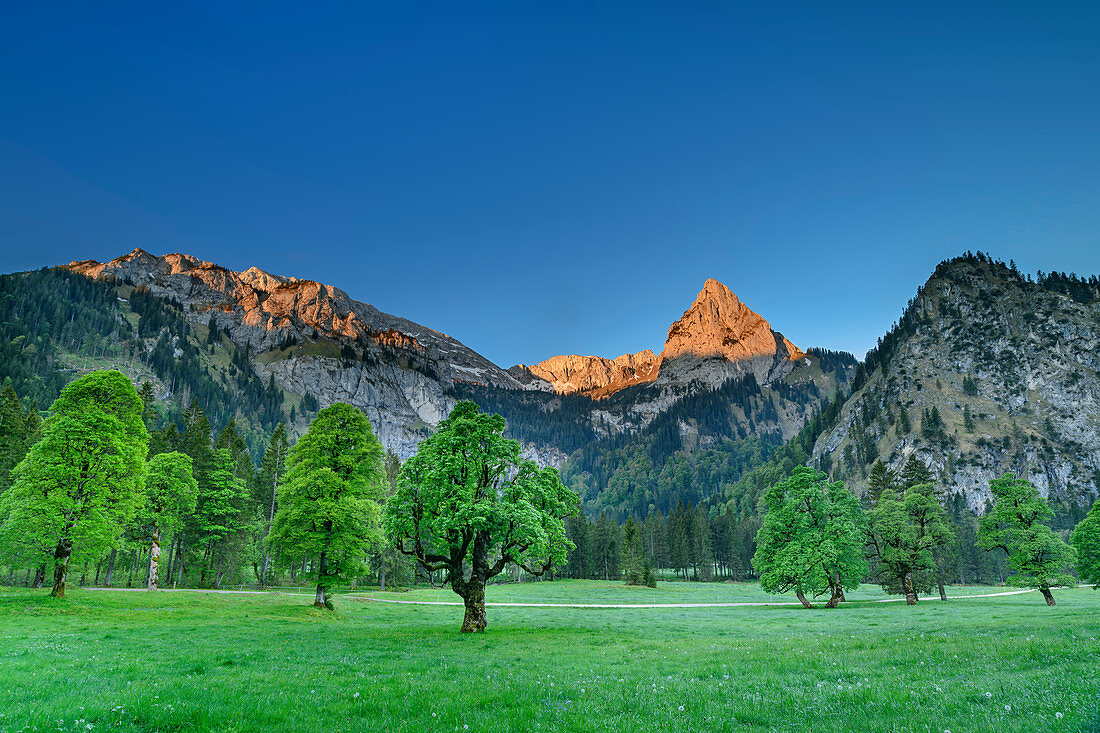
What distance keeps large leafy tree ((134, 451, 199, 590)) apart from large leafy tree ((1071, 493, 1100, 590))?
3290 inches

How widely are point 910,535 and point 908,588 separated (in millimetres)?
6347

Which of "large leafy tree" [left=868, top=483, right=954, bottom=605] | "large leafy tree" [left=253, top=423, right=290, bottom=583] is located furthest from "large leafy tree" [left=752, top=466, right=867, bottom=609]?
"large leafy tree" [left=253, top=423, right=290, bottom=583]

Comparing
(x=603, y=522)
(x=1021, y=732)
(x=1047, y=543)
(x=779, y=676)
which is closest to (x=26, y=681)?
(x=779, y=676)

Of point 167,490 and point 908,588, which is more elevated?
point 167,490

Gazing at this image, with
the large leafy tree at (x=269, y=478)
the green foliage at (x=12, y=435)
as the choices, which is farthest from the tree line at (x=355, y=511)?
the large leafy tree at (x=269, y=478)

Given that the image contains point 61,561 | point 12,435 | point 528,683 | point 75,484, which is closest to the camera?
point 528,683

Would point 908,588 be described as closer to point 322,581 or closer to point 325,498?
point 322,581

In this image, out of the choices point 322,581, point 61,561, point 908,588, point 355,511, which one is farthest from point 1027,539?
point 61,561

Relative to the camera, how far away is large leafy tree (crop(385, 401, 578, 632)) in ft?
90.3

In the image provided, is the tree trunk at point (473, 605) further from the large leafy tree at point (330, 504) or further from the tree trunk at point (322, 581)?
the tree trunk at point (322, 581)

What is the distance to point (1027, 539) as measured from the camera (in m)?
51.4

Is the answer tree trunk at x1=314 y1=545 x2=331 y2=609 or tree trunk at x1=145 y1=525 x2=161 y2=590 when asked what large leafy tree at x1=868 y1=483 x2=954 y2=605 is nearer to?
tree trunk at x1=314 y1=545 x2=331 y2=609

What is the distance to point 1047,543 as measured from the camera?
164 feet

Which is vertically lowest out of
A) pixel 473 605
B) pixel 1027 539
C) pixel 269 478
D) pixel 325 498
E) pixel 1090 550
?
pixel 473 605
